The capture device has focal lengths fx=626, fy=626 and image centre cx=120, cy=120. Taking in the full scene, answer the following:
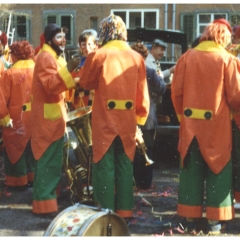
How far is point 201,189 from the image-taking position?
5027 mm

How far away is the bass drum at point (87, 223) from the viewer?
3.84 meters

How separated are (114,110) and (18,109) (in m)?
1.87

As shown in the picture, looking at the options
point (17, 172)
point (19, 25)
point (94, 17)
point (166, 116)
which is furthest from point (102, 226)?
point (94, 17)

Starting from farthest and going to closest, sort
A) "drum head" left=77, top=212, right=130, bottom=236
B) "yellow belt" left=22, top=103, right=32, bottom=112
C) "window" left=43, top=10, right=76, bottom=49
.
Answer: "window" left=43, top=10, right=76, bottom=49, "yellow belt" left=22, top=103, right=32, bottom=112, "drum head" left=77, top=212, right=130, bottom=236

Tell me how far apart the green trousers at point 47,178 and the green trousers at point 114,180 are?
0.51 m

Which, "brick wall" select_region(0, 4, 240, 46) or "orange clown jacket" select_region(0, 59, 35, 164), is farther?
"brick wall" select_region(0, 4, 240, 46)

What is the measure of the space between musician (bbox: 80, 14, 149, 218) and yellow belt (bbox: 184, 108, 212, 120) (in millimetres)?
464

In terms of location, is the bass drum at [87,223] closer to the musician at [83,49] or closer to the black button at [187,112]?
the black button at [187,112]

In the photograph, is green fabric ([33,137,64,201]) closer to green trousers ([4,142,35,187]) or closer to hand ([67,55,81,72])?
hand ([67,55,81,72])

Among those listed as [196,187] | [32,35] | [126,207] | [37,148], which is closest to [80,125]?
[37,148]

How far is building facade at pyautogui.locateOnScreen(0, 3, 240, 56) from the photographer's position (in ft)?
51.1

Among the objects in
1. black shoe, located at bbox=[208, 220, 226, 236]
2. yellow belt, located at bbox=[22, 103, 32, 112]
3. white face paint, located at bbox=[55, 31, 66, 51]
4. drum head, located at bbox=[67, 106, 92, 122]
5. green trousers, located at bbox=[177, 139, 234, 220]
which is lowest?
black shoe, located at bbox=[208, 220, 226, 236]

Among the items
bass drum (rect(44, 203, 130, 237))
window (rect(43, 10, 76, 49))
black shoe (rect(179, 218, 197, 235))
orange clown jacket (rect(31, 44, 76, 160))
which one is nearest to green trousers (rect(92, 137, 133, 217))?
black shoe (rect(179, 218, 197, 235))

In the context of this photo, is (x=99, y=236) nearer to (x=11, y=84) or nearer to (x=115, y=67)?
(x=115, y=67)
